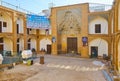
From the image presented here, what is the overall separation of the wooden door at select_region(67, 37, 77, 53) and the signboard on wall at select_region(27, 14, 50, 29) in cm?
473

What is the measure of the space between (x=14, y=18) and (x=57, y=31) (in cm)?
787

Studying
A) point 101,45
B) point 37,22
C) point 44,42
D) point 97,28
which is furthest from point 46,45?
point 101,45

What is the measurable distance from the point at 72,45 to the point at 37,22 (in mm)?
7461

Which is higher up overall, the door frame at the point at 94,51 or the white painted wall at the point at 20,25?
the white painted wall at the point at 20,25

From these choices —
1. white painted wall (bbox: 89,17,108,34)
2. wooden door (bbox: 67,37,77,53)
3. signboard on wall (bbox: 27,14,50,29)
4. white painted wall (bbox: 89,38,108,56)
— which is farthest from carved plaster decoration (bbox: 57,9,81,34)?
white painted wall (bbox: 89,38,108,56)

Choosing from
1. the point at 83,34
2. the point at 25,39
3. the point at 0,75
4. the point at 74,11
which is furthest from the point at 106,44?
the point at 0,75

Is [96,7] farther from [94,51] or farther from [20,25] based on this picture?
[20,25]

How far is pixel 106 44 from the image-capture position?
2295 centimetres

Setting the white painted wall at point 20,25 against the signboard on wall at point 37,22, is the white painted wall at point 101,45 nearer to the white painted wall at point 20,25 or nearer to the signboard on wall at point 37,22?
the signboard on wall at point 37,22

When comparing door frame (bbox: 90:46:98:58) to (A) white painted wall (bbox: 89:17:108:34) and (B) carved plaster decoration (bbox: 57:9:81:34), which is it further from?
(B) carved plaster decoration (bbox: 57:9:81:34)

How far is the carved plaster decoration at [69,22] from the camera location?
25.9 meters

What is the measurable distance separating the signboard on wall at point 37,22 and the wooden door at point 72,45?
15.5ft

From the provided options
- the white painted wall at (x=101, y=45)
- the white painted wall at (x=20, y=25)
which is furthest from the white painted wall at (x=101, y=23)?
the white painted wall at (x=20, y=25)

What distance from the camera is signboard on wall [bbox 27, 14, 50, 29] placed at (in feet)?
84.5
